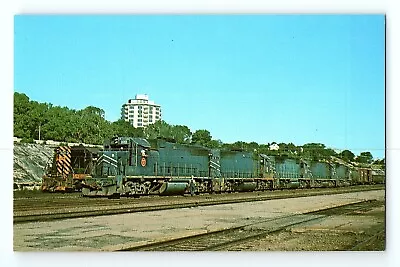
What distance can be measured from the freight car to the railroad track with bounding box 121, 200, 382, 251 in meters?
0.69

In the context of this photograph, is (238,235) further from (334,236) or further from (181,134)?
(181,134)

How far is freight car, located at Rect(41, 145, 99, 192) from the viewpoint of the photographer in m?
6.27

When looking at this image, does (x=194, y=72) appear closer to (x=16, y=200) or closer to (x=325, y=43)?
(x=325, y=43)

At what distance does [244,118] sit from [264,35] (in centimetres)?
66

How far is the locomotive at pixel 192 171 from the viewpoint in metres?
6.41

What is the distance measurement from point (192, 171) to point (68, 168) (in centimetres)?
98

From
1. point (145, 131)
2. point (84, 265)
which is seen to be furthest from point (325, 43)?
point (84, 265)

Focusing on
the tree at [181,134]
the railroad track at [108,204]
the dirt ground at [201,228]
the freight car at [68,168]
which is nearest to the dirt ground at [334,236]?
the dirt ground at [201,228]

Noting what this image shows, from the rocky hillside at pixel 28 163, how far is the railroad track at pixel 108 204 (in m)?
0.17

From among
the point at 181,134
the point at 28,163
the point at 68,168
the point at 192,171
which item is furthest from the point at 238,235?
the point at 28,163

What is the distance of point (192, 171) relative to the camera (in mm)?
6512

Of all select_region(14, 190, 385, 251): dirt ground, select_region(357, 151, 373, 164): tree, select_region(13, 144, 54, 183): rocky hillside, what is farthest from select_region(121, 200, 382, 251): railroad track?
select_region(13, 144, 54, 183): rocky hillside
